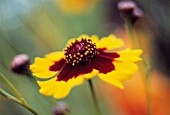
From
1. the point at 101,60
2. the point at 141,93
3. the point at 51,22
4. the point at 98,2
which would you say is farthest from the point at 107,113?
the point at 98,2

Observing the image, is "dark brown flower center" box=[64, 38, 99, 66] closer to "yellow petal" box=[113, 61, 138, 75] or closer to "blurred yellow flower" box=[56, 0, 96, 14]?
"yellow petal" box=[113, 61, 138, 75]

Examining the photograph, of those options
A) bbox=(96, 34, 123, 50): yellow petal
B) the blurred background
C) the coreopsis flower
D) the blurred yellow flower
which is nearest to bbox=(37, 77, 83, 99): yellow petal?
the coreopsis flower

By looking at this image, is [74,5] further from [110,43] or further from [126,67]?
[126,67]

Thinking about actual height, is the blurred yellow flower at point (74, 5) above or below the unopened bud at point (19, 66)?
above

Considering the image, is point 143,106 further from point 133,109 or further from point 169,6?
point 169,6

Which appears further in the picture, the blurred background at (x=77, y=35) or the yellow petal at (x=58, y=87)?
the blurred background at (x=77, y=35)

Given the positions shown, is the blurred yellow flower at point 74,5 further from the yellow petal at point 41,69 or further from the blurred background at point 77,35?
the yellow petal at point 41,69

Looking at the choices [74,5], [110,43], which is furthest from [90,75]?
[74,5]

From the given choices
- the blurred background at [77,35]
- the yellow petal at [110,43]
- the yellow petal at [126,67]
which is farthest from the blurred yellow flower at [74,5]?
the yellow petal at [126,67]
